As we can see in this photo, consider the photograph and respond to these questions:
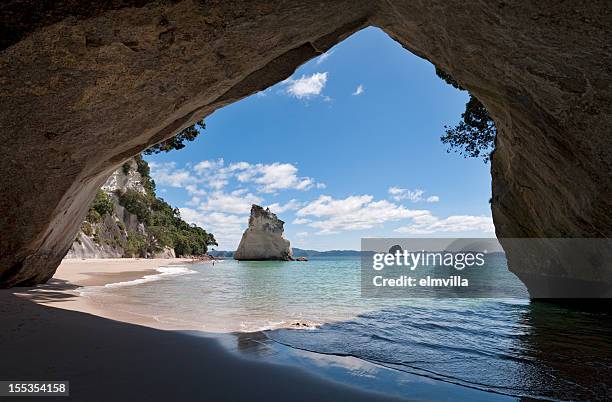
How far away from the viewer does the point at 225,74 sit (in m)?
6.92

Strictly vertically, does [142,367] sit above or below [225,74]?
below

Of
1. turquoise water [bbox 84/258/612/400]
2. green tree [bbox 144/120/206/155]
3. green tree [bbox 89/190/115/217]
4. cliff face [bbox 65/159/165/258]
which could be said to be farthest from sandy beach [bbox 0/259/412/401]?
green tree [bbox 89/190/115/217]

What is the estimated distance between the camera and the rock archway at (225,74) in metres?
4.62

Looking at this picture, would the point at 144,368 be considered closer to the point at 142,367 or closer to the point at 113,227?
the point at 142,367

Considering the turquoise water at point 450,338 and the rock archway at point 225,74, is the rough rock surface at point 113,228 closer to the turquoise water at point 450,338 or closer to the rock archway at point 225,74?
the rock archway at point 225,74

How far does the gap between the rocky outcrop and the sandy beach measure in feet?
250

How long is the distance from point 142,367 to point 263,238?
7976cm

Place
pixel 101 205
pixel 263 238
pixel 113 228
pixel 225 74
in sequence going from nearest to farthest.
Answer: pixel 225 74 < pixel 101 205 < pixel 113 228 < pixel 263 238

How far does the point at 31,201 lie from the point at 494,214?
15.2 meters

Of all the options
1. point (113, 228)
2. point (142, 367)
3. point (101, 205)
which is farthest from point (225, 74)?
point (113, 228)

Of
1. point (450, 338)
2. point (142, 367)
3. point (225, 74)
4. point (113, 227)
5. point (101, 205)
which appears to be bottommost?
point (450, 338)

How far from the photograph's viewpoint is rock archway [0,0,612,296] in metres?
4.62

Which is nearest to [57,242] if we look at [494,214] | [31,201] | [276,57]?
[31,201]

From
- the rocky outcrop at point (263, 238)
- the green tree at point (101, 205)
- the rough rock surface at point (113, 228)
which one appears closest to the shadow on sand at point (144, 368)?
the rough rock surface at point (113, 228)
